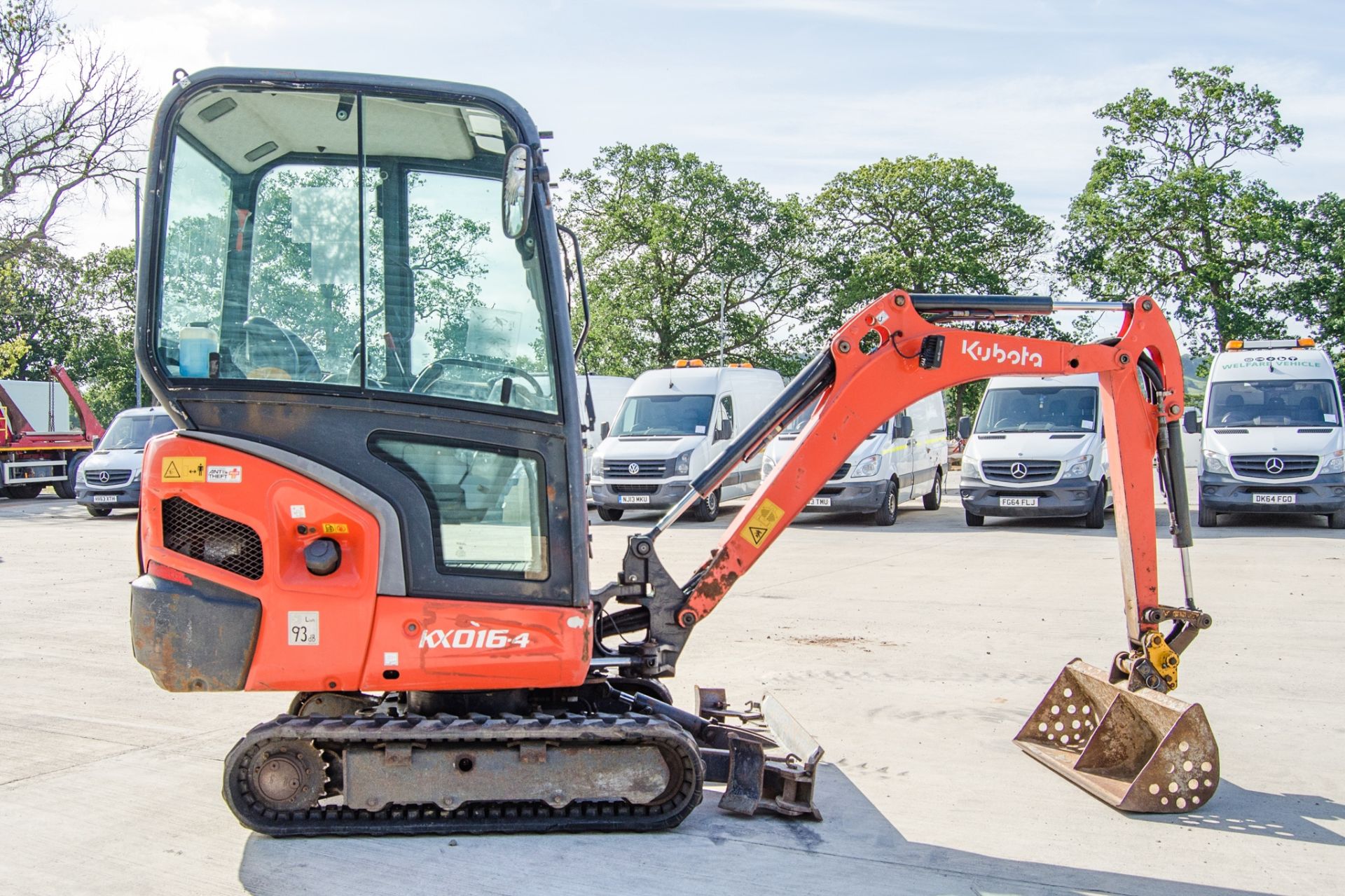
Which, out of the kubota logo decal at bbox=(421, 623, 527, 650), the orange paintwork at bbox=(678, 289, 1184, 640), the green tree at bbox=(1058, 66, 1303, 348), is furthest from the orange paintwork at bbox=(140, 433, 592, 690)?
the green tree at bbox=(1058, 66, 1303, 348)

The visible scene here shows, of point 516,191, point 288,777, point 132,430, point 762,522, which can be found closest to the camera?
point 516,191

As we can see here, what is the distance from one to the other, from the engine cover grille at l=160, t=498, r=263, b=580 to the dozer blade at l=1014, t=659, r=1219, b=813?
152 inches

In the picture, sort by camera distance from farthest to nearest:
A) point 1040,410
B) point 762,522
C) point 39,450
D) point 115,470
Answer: point 39,450 → point 115,470 → point 1040,410 → point 762,522

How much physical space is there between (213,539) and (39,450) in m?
25.7

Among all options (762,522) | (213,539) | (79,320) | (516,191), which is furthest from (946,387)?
(79,320)

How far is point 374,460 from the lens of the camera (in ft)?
14.8

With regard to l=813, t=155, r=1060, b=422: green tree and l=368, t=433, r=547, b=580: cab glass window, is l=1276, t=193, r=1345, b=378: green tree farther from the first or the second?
l=368, t=433, r=547, b=580: cab glass window

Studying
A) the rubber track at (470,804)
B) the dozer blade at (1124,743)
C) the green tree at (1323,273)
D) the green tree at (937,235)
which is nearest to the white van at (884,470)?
the dozer blade at (1124,743)

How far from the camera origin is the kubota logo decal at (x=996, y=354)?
5.44 m

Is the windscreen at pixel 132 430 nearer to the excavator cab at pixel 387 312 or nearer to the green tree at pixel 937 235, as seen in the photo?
the excavator cab at pixel 387 312

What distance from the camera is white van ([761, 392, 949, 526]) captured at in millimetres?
17781

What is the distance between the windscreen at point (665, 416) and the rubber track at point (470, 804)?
47.8 ft

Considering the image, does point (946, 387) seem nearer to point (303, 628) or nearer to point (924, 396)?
point (924, 396)

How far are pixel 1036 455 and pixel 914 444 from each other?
3.15 meters
